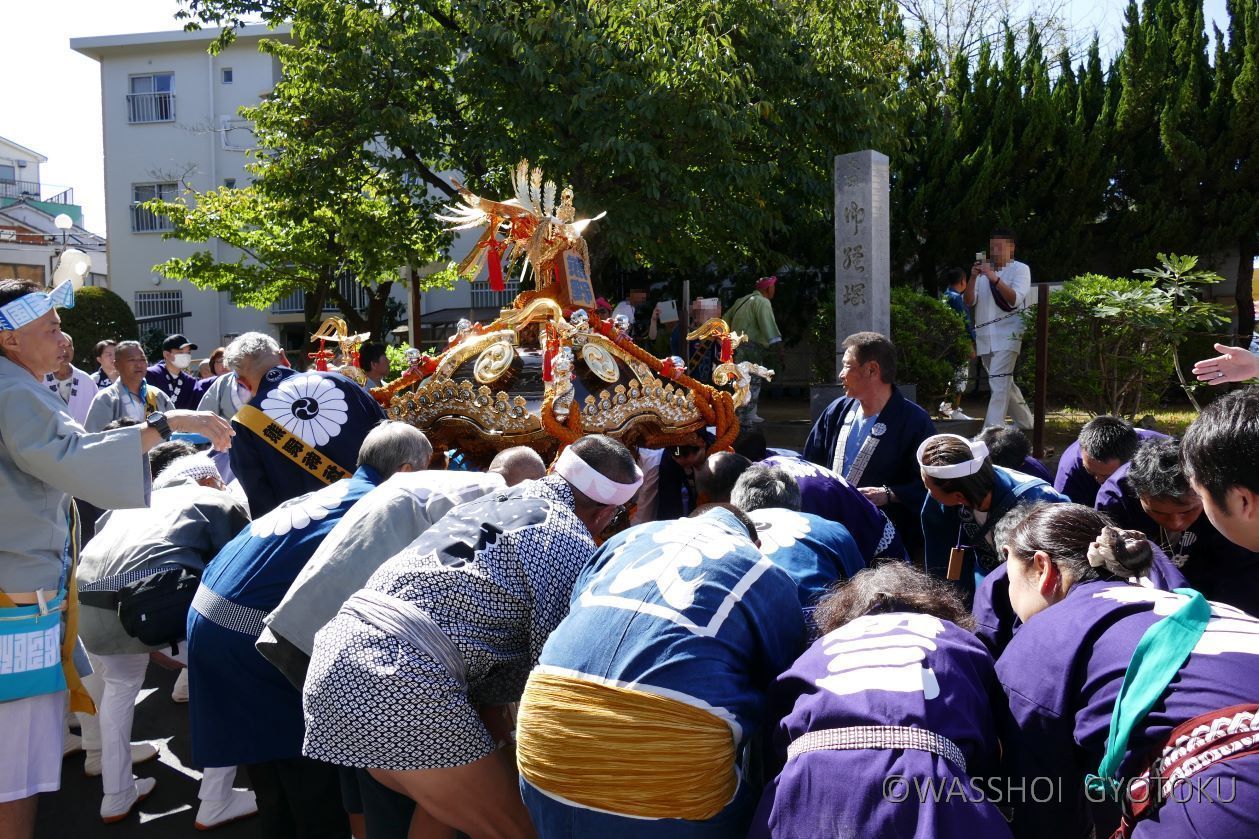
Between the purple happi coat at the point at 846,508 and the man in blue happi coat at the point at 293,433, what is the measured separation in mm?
1805

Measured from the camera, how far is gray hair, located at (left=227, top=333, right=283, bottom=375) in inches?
164

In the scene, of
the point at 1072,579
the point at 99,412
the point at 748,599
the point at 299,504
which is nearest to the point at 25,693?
the point at 299,504

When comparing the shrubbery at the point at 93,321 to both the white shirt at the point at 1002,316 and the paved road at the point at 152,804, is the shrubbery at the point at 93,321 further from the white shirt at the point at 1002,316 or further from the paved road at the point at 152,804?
the white shirt at the point at 1002,316

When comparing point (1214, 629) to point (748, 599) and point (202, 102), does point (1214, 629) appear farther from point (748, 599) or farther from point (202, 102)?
point (202, 102)

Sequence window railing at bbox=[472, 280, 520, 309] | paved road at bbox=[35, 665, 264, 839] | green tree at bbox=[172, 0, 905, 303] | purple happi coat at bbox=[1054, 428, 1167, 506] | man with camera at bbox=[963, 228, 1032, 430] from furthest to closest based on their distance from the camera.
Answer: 1. window railing at bbox=[472, 280, 520, 309]
2. green tree at bbox=[172, 0, 905, 303]
3. man with camera at bbox=[963, 228, 1032, 430]
4. purple happi coat at bbox=[1054, 428, 1167, 506]
5. paved road at bbox=[35, 665, 264, 839]

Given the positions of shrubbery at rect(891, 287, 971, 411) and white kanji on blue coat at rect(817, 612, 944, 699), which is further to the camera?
shrubbery at rect(891, 287, 971, 411)

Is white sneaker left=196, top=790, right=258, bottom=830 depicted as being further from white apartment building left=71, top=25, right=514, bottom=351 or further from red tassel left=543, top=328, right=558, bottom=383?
white apartment building left=71, top=25, right=514, bottom=351

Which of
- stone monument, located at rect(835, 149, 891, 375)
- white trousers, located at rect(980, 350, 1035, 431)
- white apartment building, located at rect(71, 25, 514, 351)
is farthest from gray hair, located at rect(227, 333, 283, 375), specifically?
white apartment building, located at rect(71, 25, 514, 351)

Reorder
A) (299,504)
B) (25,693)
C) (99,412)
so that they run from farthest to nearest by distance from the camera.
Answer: (99,412), (299,504), (25,693)

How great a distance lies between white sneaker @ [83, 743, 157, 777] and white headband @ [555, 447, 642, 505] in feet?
8.68

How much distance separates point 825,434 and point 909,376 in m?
4.06

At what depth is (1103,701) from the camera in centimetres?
165

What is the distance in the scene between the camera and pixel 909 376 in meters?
8.39

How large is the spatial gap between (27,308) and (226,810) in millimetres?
1929
